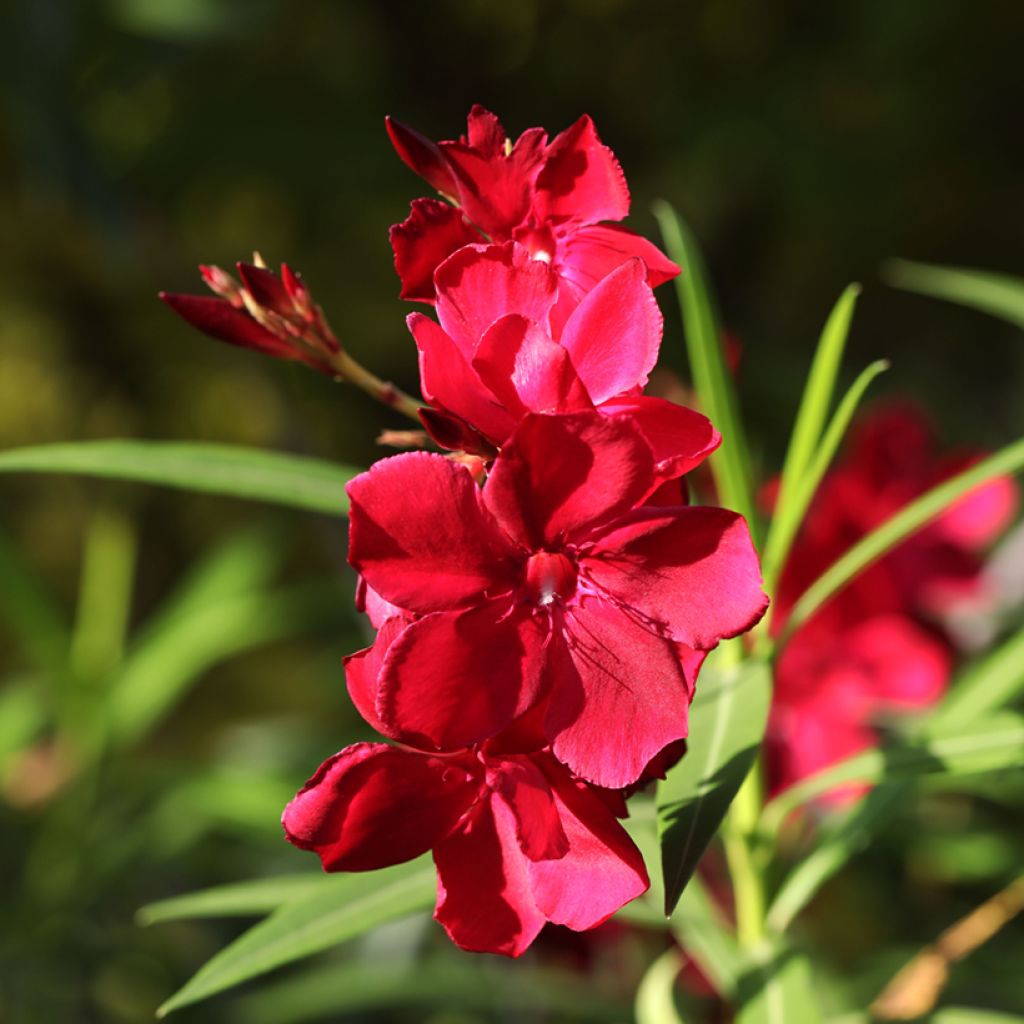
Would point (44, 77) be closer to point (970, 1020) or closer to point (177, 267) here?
point (177, 267)

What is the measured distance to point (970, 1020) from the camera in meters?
0.73

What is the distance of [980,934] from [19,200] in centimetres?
214

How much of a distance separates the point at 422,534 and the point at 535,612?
55mm

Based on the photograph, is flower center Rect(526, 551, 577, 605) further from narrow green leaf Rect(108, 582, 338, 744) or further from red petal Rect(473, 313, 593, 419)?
narrow green leaf Rect(108, 582, 338, 744)

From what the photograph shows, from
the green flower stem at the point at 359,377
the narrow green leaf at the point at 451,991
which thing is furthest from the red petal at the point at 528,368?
the narrow green leaf at the point at 451,991

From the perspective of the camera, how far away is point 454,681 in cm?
41

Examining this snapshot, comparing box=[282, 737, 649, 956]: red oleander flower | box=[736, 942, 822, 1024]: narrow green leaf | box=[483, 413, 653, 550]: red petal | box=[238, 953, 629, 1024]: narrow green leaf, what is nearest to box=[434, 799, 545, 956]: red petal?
box=[282, 737, 649, 956]: red oleander flower

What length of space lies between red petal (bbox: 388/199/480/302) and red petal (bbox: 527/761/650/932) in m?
0.19

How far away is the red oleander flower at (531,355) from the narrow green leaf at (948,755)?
26 centimetres

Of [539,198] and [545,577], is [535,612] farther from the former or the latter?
[539,198]

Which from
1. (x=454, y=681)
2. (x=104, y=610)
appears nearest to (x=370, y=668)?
(x=454, y=681)

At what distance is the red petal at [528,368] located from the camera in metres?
0.43

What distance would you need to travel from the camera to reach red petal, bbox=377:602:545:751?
1.34ft

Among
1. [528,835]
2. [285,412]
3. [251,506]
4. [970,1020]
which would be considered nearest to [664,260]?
[528,835]
